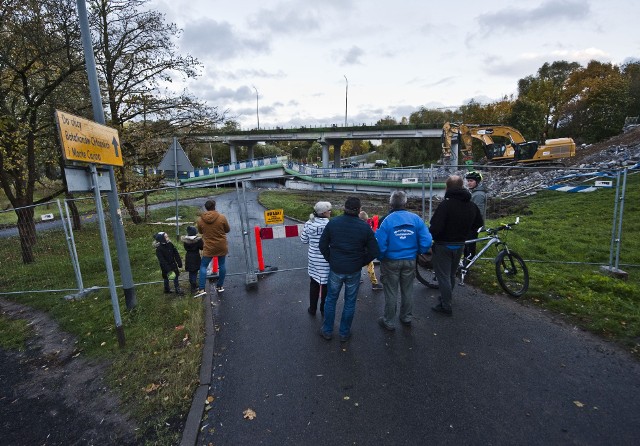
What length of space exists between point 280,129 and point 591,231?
156 ft

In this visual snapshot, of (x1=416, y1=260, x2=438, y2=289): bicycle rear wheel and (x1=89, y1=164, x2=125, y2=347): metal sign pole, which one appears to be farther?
(x1=416, y1=260, x2=438, y2=289): bicycle rear wheel

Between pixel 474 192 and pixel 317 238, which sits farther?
pixel 474 192

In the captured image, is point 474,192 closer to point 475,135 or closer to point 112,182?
point 112,182

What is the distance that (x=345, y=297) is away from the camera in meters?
4.07

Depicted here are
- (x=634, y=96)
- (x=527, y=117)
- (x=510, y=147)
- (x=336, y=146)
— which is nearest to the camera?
(x=510, y=147)

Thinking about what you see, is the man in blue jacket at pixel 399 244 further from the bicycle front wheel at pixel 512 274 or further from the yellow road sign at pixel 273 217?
the yellow road sign at pixel 273 217

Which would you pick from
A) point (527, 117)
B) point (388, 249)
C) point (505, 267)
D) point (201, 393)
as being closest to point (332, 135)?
point (527, 117)

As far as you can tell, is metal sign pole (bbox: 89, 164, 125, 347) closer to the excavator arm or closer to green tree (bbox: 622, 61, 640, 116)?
the excavator arm

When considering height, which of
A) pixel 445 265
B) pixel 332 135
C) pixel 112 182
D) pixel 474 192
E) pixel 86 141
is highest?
pixel 332 135

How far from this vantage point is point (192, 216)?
16.1 meters

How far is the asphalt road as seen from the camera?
2.79 metres

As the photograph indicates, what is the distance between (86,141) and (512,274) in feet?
21.6

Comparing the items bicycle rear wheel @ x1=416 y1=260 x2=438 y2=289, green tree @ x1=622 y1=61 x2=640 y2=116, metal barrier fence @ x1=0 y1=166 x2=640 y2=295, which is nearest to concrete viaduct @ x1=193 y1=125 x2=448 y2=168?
green tree @ x1=622 y1=61 x2=640 y2=116

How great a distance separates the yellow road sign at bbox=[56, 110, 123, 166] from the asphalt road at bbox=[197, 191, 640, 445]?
2842 mm
